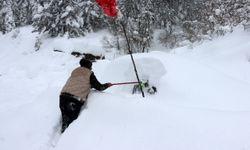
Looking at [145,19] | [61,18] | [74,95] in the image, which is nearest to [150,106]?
[74,95]

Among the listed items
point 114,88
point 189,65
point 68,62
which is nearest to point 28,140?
point 114,88

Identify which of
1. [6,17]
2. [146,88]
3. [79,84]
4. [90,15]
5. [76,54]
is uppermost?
[79,84]

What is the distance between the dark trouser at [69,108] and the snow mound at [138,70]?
5.06 ft

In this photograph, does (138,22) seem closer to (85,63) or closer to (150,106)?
(85,63)

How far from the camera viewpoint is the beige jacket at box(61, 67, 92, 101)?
584 centimetres

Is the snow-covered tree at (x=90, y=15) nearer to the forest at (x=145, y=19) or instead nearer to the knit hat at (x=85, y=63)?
the forest at (x=145, y=19)

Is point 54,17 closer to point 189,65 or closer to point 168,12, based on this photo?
point 168,12

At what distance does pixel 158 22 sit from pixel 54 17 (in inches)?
154

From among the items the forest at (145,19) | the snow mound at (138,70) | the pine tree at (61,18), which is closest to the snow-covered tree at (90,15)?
the forest at (145,19)

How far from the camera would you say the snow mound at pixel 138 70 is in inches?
275

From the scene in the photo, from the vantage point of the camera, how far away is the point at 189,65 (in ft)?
24.2

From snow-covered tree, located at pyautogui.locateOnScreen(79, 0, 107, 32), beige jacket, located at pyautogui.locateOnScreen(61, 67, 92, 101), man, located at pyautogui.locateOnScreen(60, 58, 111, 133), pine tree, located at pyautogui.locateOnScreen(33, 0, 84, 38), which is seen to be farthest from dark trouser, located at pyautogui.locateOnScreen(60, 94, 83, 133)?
snow-covered tree, located at pyautogui.locateOnScreen(79, 0, 107, 32)

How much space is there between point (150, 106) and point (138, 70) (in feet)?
7.76

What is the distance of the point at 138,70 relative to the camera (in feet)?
24.1
